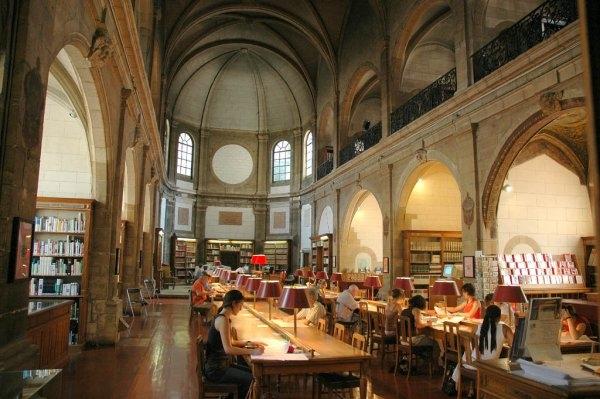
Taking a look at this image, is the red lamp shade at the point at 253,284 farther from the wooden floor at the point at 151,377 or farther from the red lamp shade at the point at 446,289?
the red lamp shade at the point at 446,289

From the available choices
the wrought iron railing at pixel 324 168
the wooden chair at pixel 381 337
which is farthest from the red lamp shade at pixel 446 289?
the wrought iron railing at pixel 324 168

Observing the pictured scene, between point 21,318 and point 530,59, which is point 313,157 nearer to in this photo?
point 530,59

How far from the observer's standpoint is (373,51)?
52.3ft

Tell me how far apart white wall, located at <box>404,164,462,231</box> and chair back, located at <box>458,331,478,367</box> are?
808cm

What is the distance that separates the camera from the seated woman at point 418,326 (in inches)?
280

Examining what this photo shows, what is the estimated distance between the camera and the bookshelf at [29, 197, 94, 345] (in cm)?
779

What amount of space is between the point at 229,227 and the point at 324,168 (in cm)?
792

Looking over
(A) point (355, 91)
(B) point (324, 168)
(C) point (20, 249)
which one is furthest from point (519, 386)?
(B) point (324, 168)

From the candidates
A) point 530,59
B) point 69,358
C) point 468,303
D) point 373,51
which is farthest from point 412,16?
point 69,358

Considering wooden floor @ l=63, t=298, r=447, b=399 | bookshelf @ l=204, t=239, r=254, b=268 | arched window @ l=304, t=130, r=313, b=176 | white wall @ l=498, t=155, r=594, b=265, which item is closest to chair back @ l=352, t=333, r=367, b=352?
wooden floor @ l=63, t=298, r=447, b=399

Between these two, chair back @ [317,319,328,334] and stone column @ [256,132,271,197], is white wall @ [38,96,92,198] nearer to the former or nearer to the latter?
chair back @ [317,319,328,334]

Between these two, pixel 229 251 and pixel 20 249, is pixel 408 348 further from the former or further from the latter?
pixel 229 251

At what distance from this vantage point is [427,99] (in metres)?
12.4

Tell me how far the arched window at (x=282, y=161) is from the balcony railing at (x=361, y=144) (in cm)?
815
